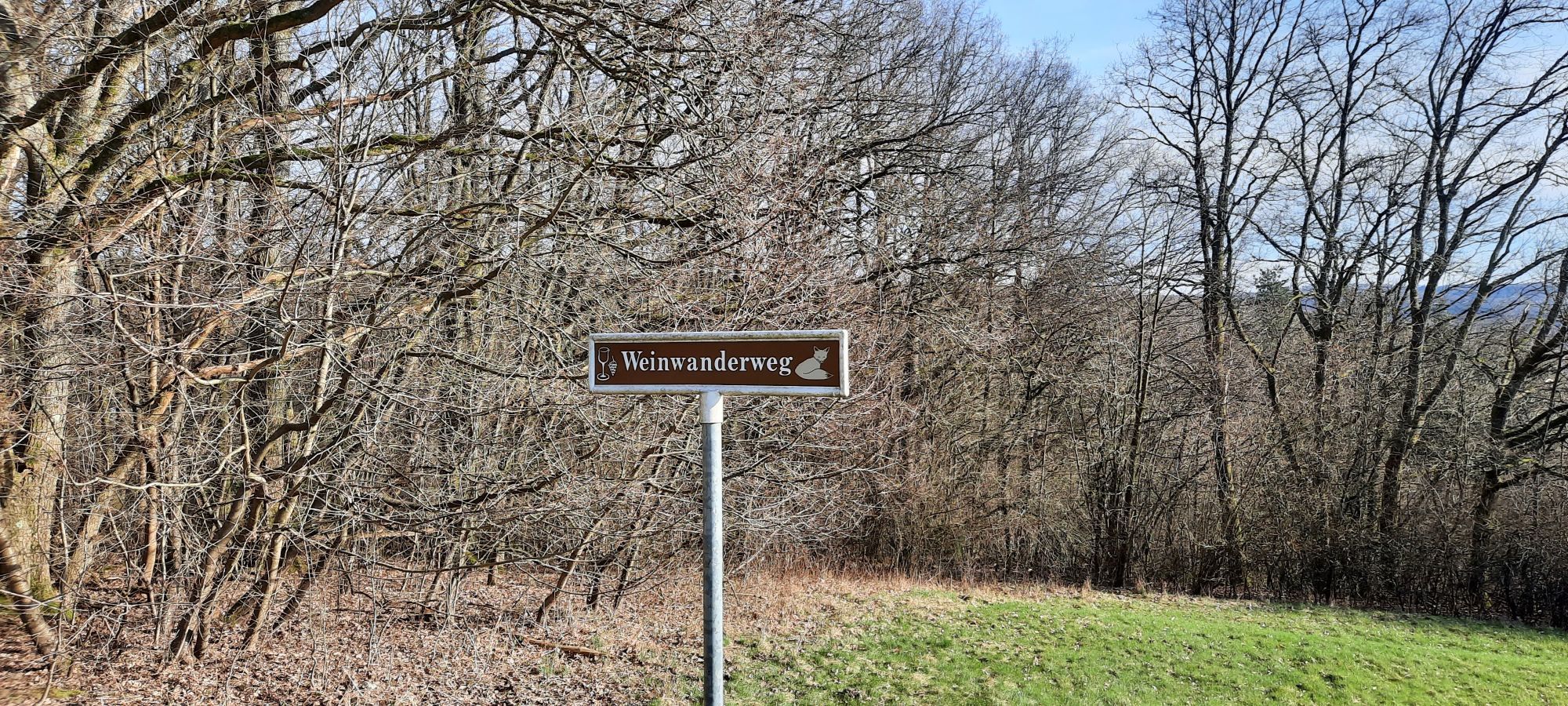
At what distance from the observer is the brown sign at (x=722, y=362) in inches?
102

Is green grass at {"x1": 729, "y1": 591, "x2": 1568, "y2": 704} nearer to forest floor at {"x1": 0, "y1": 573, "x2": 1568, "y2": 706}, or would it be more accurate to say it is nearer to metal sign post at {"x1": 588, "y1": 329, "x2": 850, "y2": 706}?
forest floor at {"x1": 0, "y1": 573, "x2": 1568, "y2": 706}

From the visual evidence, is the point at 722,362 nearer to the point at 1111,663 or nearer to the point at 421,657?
the point at 421,657

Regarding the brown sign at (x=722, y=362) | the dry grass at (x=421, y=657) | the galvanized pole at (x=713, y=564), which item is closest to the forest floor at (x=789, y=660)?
the dry grass at (x=421, y=657)

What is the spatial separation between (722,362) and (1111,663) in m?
6.12

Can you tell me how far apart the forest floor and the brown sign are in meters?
3.12

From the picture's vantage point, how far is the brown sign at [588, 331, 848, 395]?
8.53ft

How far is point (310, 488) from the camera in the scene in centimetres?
507

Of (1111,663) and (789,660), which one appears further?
(1111,663)

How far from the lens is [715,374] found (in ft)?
9.11

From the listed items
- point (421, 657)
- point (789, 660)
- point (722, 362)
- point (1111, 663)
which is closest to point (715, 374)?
point (722, 362)

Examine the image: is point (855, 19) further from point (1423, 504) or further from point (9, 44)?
point (1423, 504)

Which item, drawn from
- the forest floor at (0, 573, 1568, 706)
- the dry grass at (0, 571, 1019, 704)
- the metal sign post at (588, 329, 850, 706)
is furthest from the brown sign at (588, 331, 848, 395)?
the dry grass at (0, 571, 1019, 704)

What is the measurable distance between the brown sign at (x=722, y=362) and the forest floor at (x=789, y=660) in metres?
3.12

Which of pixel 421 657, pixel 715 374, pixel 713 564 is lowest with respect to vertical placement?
pixel 421 657
